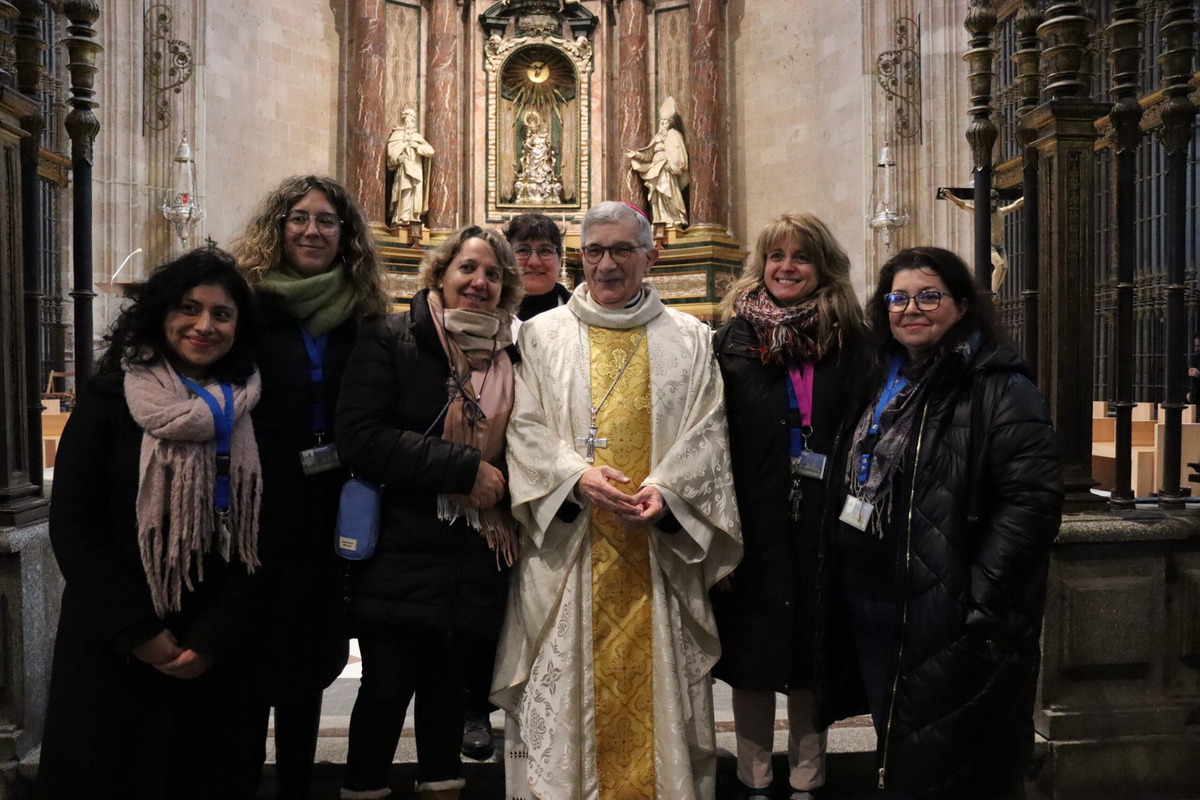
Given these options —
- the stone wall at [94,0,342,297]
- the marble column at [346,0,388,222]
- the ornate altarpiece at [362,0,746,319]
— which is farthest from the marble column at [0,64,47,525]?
the marble column at [346,0,388,222]

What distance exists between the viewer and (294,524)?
8.52 feet

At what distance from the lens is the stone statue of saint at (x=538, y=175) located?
43.4ft

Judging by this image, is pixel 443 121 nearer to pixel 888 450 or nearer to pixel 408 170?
pixel 408 170

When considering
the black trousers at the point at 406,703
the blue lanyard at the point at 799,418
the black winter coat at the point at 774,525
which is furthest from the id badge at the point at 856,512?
the black trousers at the point at 406,703

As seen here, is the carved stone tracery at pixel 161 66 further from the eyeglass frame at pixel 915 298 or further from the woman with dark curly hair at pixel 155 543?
the eyeglass frame at pixel 915 298

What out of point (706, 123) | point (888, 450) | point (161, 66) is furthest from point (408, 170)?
point (888, 450)

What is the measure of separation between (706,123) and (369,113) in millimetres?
4260

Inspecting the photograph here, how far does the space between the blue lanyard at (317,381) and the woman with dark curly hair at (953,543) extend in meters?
1.40

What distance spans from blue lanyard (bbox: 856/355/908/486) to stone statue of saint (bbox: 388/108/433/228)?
1061cm

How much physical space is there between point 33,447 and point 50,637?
65cm

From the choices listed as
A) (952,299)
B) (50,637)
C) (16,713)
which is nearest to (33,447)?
(50,637)

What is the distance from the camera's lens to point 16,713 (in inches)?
113

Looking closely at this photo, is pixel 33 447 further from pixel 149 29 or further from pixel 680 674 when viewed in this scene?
pixel 149 29

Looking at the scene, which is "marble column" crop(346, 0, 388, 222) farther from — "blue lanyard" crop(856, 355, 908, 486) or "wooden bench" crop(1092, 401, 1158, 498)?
"blue lanyard" crop(856, 355, 908, 486)
